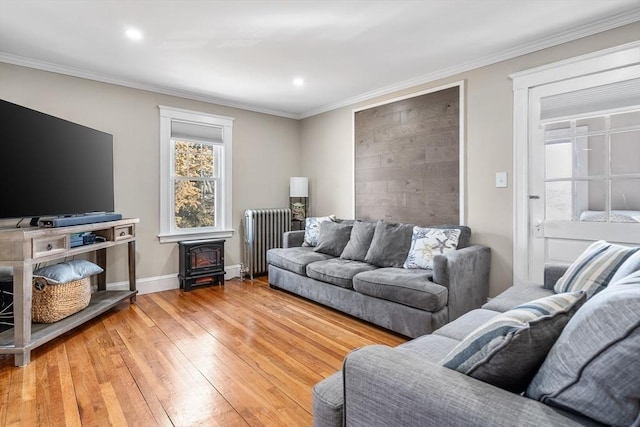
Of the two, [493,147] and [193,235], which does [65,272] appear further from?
[493,147]

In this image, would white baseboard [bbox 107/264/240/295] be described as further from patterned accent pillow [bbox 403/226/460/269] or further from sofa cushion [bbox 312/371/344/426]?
sofa cushion [bbox 312/371/344/426]

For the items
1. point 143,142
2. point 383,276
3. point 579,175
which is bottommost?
point 383,276

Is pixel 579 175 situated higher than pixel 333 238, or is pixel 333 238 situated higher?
pixel 579 175

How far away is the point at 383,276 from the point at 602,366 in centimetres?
220

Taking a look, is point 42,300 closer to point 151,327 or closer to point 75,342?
point 75,342

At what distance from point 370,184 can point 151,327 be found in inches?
112

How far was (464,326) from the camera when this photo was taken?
68.9 inches

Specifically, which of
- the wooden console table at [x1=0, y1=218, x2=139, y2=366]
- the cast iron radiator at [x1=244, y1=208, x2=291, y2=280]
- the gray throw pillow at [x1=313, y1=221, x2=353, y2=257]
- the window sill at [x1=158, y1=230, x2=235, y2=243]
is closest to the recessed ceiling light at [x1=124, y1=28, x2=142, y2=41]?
the wooden console table at [x1=0, y1=218, x2=139, y2=366]

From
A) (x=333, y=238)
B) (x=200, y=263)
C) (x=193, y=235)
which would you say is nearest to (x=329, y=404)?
(x=333, y=238)

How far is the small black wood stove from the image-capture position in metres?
4.10

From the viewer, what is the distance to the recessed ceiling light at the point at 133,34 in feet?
8.80

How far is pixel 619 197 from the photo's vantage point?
8.52ft

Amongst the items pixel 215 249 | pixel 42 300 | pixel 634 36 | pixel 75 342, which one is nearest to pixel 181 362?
pixel 75 342

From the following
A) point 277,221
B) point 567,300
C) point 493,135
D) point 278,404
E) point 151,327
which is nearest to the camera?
point 567,300
